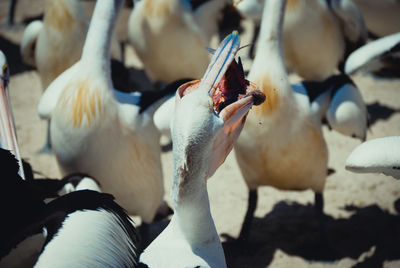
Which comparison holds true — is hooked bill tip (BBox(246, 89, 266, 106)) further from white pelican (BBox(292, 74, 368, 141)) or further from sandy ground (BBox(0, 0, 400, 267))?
sandy ground (BBox(0, 0, 400, 267))

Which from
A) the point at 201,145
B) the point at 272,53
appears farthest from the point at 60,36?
the point at 201,145

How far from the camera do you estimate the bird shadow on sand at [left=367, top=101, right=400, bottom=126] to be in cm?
439

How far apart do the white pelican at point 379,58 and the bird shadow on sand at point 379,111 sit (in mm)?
1627

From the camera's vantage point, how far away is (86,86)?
2.67 m

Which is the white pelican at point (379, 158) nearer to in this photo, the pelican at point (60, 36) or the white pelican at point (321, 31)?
the white pelican at point (321, 31)

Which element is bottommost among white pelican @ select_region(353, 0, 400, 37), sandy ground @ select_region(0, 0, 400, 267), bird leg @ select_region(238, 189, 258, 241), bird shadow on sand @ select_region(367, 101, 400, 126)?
bird shadow on sand @ select_region(367, 101, 400, 126)

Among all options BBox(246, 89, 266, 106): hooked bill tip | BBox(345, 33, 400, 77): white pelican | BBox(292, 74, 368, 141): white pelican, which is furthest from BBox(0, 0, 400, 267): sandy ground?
BBox(246, 89, 266, 106): hooked bill tip

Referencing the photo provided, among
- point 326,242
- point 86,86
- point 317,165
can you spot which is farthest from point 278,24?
point 326,242

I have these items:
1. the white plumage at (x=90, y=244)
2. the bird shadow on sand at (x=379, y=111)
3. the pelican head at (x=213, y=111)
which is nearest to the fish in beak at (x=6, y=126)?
the white plumage at (x=90, y=244)

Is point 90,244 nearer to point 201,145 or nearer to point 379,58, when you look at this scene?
point 201,145

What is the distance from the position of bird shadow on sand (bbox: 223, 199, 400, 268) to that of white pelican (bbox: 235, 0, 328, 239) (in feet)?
1.54

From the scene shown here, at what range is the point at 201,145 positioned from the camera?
61.8 inches

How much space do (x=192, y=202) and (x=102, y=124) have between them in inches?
42.4

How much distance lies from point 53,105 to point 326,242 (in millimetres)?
1781
